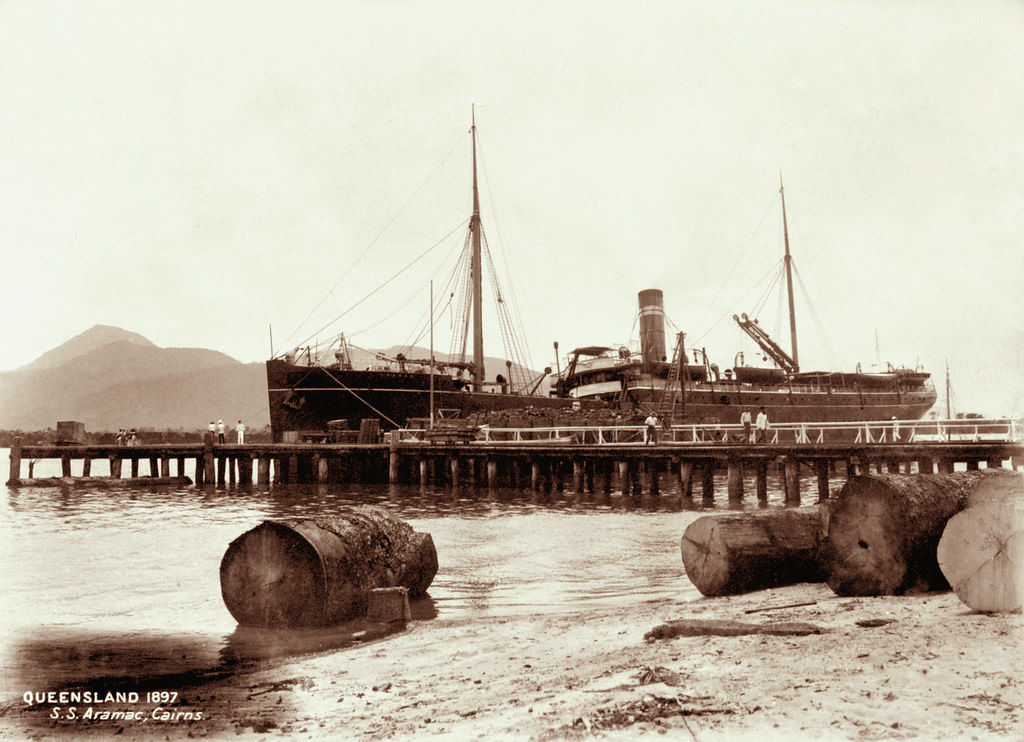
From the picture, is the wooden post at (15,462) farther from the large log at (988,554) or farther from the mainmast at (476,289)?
the large log at (988,554)

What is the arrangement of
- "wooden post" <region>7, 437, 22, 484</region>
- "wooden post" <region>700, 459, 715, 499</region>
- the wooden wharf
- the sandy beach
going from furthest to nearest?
"wooden post" <region>7, 437, 22, 484</region> → "wooden post" <region>700, 459, 715, 499</region> → the wooden wharf → the sandy beach

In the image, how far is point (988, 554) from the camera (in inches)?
204

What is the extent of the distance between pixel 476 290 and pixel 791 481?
26.9 metres

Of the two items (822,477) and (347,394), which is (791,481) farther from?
(347,394)

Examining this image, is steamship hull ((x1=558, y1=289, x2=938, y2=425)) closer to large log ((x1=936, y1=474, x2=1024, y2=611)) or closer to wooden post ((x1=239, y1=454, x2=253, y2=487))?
wooden post ((x1=239, y1=454, x2=253, y2=487))

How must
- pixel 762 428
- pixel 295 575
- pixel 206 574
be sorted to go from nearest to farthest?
pixel 295 575
pixel 206 574
pixel 762 428

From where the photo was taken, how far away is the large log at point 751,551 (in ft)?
25.8

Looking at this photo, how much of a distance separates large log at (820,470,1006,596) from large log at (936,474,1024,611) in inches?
35.8

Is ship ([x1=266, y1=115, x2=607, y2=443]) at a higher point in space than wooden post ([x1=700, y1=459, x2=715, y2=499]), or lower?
higher

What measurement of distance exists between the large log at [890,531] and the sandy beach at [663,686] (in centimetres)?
28

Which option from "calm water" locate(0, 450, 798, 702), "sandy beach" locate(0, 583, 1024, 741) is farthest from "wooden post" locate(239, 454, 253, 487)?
"sandy beach" locate(0, 583, 1024, 741)

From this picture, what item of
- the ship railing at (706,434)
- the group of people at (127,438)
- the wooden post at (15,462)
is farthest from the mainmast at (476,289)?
the wooden post at (15,462)

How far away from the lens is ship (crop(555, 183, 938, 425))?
155 feet

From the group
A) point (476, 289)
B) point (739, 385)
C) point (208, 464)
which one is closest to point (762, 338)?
point (739, 385)
